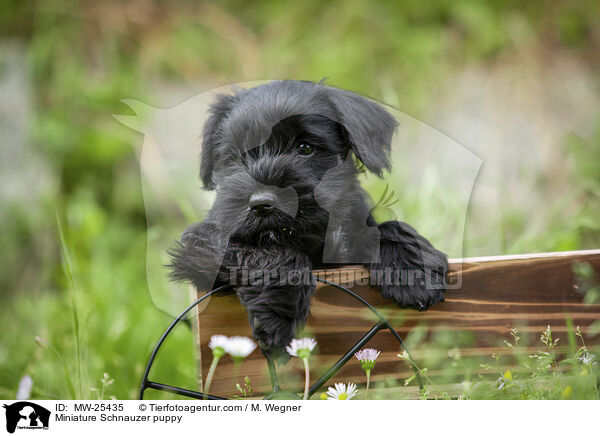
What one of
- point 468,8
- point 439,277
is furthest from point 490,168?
point 439,277

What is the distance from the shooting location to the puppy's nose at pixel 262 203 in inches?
37.8

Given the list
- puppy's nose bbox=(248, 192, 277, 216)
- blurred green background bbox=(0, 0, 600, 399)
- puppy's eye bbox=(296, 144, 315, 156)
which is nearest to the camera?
puppy's nose bbox=(248, 192, 277, 216)

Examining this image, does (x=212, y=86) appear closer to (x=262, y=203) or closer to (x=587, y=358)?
(x=262, y=203)

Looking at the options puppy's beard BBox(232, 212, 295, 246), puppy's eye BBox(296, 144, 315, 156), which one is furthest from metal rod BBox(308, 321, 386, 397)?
puppy's eye BBox(296, 144, 315, 156)

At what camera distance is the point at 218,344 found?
1.06 meters

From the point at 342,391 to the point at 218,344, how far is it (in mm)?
297

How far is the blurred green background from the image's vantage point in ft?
5.53

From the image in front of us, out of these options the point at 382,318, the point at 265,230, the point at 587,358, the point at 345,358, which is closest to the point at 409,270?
the point at 382,318

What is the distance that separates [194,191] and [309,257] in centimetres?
36

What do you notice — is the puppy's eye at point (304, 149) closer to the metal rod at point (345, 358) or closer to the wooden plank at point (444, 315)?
the wooden plank at point (444, 315)

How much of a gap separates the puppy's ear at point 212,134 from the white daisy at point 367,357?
0.51m

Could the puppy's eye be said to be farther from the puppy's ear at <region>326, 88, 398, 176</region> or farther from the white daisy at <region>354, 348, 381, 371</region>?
the white daisy at <region>354, 348, 381, 371</region>
